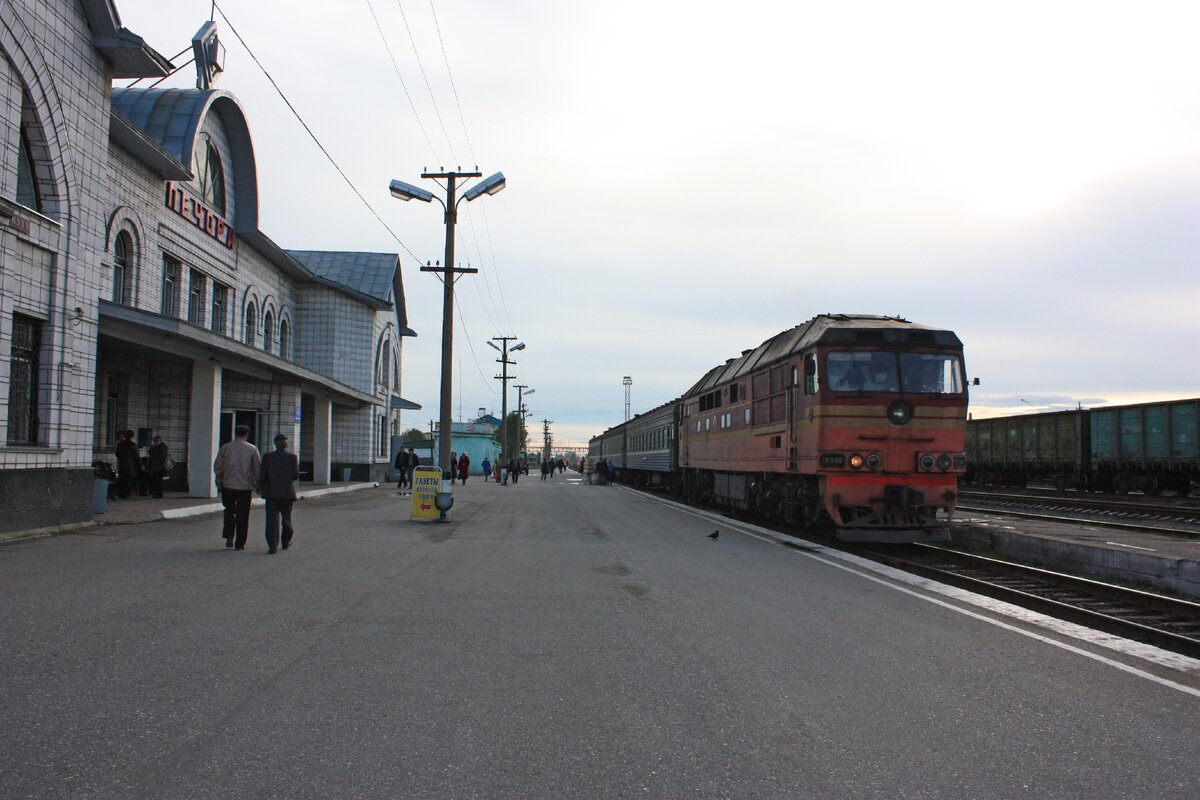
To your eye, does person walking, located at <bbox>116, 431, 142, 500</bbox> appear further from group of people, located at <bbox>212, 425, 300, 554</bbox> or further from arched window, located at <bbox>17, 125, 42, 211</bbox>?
group of people, located at <bbox>212, 425, 300, 554</bbox>

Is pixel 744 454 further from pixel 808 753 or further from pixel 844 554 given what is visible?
pixel 808 753

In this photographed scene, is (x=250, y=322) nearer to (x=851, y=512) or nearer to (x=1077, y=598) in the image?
(x=851, y=512)

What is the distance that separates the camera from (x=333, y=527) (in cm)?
1573

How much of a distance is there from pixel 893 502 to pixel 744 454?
553 centimetres

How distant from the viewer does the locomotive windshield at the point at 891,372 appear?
45.4ft

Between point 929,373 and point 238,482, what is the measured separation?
10280 millimetres

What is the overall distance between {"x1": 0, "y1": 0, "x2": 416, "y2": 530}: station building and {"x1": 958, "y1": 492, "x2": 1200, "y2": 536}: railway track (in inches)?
691

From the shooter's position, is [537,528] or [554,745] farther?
[537,528]

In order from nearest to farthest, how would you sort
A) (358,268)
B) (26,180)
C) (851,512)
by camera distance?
(26,180)
(851,512)
(358,268)

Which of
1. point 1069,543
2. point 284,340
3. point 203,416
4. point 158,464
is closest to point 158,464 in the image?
point 158,464

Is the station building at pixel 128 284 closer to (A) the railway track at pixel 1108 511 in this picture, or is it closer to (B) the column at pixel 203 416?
(B) the column at pixel 203 416

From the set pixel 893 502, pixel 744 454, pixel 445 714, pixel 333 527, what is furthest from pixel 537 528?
pixel 445 714

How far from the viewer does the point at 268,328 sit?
2966 centimetres

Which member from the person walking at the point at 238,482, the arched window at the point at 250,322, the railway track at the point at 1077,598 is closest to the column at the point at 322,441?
the arched window at the point at 250,322
